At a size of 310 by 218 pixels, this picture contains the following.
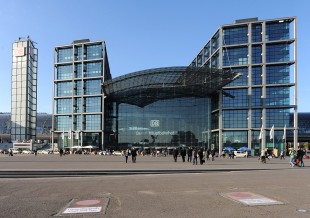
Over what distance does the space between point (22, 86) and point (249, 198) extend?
369 feet

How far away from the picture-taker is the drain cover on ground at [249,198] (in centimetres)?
905

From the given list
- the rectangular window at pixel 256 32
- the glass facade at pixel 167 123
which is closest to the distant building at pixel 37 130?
the glass facade at pixel 167 123

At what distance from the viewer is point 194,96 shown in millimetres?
94375

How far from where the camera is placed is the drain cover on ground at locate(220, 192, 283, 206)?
29.7 feet

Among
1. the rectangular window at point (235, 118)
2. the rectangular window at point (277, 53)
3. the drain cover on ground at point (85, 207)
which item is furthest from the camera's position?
the rectangular window at point (235, 118)

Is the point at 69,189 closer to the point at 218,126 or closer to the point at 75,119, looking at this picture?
the point at 218,126

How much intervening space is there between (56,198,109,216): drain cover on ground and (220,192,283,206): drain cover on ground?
3.71 metres

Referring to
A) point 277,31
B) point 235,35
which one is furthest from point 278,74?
point 235,35

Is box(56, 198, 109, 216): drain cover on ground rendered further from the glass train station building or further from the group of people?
the glass train station building

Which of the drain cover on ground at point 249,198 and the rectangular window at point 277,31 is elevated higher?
the rectangular window at point 277,31

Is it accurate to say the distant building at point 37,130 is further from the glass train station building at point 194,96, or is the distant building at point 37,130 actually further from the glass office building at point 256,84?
the glass office building at point 256,84

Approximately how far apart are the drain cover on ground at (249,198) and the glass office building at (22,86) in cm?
11030

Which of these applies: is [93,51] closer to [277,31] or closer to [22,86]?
[22,86]

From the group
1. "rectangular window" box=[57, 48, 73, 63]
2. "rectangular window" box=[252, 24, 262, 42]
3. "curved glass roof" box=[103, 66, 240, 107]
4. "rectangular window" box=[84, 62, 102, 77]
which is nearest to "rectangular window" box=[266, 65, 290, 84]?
"rectangular window" box=[252, 24, 262, 42]
